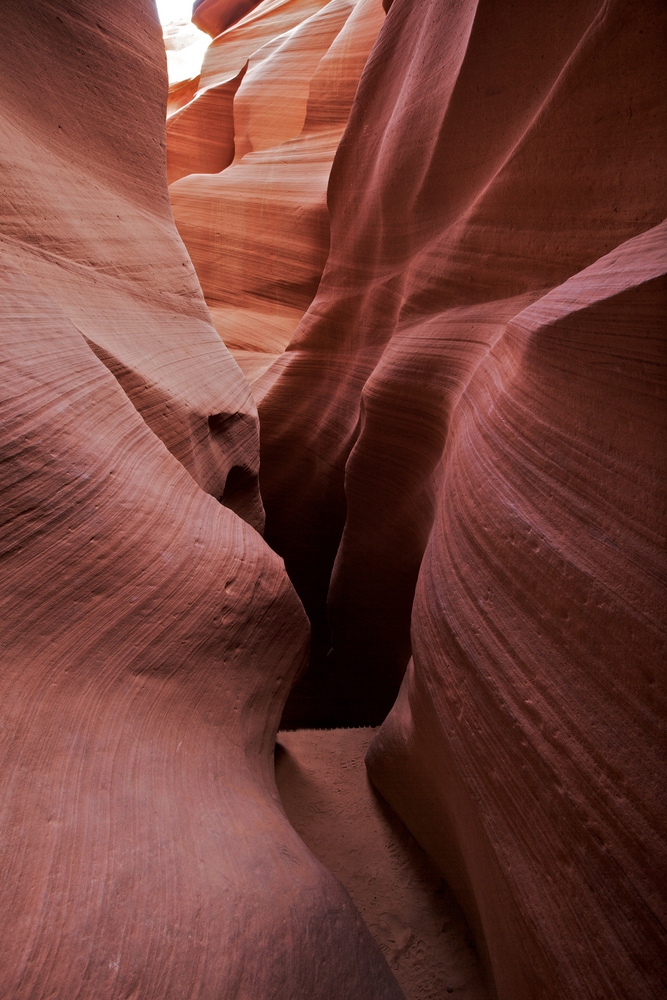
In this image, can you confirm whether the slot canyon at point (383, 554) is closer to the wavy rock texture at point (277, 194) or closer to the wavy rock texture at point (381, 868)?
the wavy rock texture at point (381, 868)

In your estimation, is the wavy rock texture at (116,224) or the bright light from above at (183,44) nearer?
the wavy rock texture at (116,224)

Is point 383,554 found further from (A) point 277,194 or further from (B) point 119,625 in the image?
(A) point 277,194

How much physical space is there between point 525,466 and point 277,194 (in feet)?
15.1

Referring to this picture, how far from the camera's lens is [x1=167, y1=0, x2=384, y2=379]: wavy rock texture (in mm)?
5133

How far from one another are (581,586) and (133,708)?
1222mm

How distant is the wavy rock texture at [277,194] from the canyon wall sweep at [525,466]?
5.11 ft

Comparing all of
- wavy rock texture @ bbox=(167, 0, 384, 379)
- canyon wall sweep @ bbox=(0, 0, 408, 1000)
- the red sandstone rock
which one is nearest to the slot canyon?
canyon wall sweep @ bbox=(0, 0, 408, 1000)

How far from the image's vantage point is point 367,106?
384cm

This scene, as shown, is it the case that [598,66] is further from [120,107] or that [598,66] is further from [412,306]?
[120,107]

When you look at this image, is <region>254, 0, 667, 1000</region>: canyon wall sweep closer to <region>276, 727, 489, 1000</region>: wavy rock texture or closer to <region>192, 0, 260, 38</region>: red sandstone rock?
<region>276, 727, 489, 1000</region>: wavy rock texture

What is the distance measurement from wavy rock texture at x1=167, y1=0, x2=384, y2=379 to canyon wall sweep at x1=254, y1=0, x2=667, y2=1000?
156 centimetres

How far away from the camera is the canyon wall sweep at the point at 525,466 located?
124 centimetres

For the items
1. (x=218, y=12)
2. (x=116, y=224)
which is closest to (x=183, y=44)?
(x=218, y=12)

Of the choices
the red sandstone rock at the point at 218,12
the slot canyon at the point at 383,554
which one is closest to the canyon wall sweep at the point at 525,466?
the slot canyon at the point at 383,554
